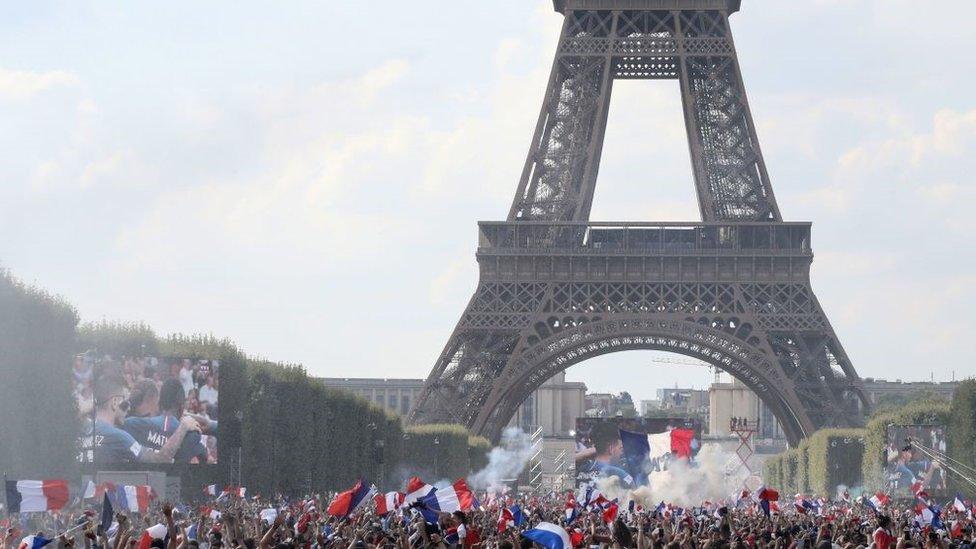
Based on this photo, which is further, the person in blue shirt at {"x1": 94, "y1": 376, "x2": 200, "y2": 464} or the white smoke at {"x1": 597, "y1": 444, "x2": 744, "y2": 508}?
the white smoke at {"x1": 597, "y1": 444, "x2": 744, "y2": 508}

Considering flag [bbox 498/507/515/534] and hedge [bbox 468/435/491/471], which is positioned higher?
hedge [bbox 468/435/491/471]

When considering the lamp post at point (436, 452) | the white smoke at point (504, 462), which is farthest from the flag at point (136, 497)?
the white smoke at point (504, 462)

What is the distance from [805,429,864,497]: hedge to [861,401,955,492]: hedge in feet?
2.02

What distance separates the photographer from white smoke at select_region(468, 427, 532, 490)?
92125mm

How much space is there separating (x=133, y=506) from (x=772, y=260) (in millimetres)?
41381

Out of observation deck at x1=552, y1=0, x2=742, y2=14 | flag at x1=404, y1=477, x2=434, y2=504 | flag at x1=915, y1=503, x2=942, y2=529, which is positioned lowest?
flag at x1=915, y1=503, x2=942, y2=529

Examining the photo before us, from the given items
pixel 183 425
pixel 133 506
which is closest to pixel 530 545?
pixel 133 506

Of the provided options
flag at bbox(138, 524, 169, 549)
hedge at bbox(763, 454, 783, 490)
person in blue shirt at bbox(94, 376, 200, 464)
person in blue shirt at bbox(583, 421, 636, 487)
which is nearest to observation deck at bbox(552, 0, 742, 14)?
person in blue shirt at bbox(583, 421, 636, 487)

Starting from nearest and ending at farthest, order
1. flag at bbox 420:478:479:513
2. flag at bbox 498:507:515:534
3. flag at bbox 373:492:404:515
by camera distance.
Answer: flag at bbox 420:478:479:513 < flag at bbox 498:507:515:534 < flag at bbox 373:492:404:515

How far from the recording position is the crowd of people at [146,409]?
48719 millimetres

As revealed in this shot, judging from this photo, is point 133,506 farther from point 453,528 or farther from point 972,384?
point 972,384

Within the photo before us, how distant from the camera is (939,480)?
6512cm

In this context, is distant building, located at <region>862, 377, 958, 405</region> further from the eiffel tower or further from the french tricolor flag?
the french tricolor flag

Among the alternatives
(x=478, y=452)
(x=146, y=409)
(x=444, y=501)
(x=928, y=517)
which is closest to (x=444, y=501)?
(x=444, y=501)
